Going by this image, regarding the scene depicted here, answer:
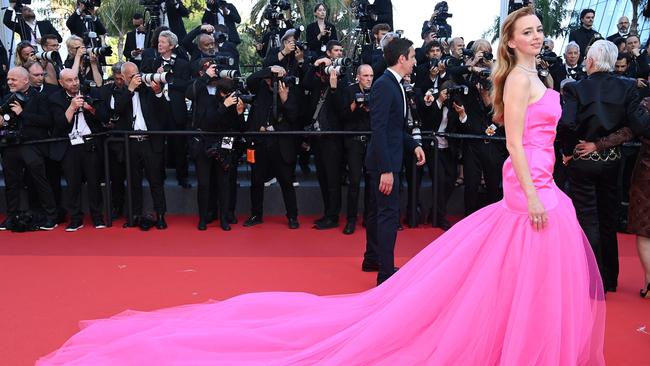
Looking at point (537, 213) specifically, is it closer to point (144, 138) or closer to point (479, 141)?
point (479, 141)

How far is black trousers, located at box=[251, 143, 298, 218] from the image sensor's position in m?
7.57

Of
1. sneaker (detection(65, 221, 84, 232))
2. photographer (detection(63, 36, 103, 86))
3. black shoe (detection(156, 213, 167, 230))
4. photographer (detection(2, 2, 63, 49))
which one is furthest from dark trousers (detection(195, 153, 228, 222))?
photographer (detection(2, 2, 63, 49))

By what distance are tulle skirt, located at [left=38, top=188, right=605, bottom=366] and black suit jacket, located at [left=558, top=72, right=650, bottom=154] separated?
163 centimetres

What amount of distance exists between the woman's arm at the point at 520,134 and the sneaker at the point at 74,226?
577 centimetres

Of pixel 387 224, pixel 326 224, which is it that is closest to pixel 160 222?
pixel 326 224

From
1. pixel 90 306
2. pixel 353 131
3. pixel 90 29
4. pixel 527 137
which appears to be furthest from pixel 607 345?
pixel 90 29

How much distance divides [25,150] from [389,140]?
467 cm

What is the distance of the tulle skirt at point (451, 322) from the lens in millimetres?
3018

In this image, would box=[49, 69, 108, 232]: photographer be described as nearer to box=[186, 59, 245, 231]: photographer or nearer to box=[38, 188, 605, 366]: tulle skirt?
box=[186, 59, 245, 231]: photographer

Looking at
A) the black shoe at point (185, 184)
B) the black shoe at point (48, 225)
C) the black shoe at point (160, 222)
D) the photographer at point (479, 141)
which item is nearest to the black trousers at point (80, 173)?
the black shoe at point (48, 225)

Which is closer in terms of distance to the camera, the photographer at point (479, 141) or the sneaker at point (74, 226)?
the photographer at point (479, 141)

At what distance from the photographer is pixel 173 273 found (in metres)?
5.68

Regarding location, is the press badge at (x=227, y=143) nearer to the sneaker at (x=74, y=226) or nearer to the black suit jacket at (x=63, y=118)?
the black suit jacket at (x=63, y=118)

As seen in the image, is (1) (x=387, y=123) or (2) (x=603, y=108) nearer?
(2) (x=603, y=108)
